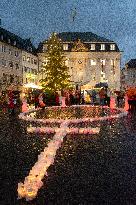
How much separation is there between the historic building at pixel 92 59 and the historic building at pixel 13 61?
8301 millimetres

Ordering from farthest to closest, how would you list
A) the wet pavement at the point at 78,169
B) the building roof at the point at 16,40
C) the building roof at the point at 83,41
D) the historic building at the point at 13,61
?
the building roof at the point at 83,41 < the building roof at the point at 16,40 < the historic building at the point at 13,61 < the wet pavement at the point at 78,169

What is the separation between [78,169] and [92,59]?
83.6 meters

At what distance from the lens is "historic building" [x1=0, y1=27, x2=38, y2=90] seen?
221 feet

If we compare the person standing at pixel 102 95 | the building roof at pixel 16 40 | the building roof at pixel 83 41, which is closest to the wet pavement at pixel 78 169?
the person standing at pixel 102 95

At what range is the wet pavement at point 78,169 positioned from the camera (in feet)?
23.4

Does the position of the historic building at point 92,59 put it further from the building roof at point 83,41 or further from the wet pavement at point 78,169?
the wet pavement at point 78,169

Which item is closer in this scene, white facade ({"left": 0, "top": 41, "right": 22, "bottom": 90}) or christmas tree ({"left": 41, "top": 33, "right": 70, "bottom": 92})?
christmas tree ({"left": 41, "top": 33, "right": 70, "bottom": 92})

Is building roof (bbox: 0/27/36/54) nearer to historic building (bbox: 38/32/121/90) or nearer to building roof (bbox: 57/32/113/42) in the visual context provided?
historic building (bbox: 38/32/121/90)

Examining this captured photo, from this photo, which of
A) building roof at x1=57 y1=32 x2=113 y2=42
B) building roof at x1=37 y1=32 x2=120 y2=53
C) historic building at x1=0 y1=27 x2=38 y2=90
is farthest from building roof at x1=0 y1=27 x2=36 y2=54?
building roof at x1=57 y1=32 x2=113 y2=42

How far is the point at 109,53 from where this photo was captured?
91375 mm

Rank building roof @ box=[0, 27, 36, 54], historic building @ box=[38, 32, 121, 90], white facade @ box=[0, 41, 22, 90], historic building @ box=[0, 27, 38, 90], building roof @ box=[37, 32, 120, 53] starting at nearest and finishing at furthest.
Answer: white facade @ box=[0, 41, 22, 90]
historic building @ box=[0, 27, 38, 90]
building roof @ box=[0, 27, 36, 54]
building roof @ box=[37, 32, 120, 53]
historic building @ box=[38, 32, 121, 90]

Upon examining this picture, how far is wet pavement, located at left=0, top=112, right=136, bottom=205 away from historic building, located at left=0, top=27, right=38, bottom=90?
→ 176ft

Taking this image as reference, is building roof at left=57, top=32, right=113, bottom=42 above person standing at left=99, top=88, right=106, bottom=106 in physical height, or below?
above

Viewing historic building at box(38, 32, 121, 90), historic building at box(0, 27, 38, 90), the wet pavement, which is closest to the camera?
the wet pavement
